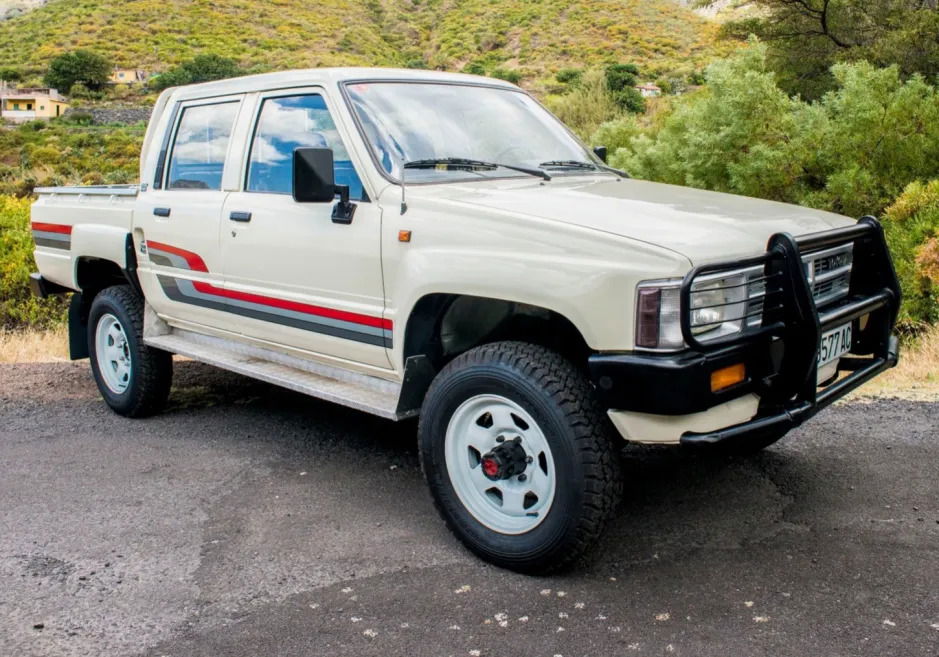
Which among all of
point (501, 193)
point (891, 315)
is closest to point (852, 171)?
point (891, 315)

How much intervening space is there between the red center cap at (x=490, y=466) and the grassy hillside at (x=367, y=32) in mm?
37568

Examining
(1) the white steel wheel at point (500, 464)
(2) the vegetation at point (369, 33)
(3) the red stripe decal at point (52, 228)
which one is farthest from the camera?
(2) the vegetation at point (369, 33)

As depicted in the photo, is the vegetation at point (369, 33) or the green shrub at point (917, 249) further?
the vegetation at point (369, 33)

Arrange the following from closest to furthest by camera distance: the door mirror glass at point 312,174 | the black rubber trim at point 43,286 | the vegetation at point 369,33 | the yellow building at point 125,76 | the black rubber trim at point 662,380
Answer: the black rubber trim at point 662,380 → the door mirror glass at point 312,174 → the black rubber trim at point 43,286 → the vegetation at point 369,33 → the yellow building at point 125,76

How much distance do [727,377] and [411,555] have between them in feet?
4.92

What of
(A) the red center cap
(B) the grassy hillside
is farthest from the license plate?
(B) the grassy hillside

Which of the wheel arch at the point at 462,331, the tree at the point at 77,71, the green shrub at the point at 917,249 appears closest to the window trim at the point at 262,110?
the wheel arch at the point at 462,331

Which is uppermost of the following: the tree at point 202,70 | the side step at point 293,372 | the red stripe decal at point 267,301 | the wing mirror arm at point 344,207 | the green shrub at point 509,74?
the tree at point 202,70

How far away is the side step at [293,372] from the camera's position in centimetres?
424

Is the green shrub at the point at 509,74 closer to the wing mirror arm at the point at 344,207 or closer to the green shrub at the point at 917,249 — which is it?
the green shrub at the point at 917,249

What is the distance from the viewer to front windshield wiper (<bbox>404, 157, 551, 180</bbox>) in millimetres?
4234

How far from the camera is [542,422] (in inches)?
135

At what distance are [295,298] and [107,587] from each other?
1.61 metres

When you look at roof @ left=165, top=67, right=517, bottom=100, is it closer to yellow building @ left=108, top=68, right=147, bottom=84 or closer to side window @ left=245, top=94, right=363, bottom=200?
side window @ left=245, top=94, right=363, bottom=200
